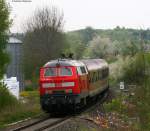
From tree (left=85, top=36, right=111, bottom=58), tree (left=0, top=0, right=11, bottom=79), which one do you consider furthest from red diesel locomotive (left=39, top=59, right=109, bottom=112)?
tree (left=85, top=36, right=111, bottom=58)

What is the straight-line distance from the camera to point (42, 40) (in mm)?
72688

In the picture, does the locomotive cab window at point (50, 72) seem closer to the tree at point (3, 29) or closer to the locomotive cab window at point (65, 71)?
the locomotive cab window at point (65, 71)

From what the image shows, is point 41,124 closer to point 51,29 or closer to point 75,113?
point 75,113

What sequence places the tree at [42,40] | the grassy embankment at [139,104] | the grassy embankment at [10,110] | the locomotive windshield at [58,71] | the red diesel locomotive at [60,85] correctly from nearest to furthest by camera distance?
the grassy embankment at [139,104] < the grassy embankment at [10,110] < the red diesel locomotive at [60,85] < the locomotive windshield at [58,71] < the tree at [42,40]

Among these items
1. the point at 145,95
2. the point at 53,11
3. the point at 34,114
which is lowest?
the point at 34,114

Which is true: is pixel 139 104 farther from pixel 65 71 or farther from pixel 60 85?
pixel 65 71

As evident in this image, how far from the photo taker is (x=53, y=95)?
26.8 m

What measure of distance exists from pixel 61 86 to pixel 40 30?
48611 millimetres

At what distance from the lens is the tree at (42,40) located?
7031 centimetres

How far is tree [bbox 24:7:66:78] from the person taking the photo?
70312 millimetres

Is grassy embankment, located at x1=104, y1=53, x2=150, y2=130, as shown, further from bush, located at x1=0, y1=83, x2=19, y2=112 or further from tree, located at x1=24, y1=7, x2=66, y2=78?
tree, located at x1=24, y1=7, x2=66, y2=78

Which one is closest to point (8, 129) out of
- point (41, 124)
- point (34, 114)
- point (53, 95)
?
point (41, 124)

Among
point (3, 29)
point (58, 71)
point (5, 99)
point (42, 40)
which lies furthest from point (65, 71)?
point (42, 40)

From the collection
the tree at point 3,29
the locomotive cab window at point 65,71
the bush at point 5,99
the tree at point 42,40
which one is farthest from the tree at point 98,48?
the locomotive cab window at point 65,71
